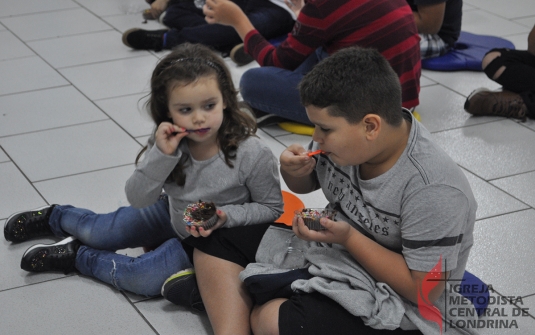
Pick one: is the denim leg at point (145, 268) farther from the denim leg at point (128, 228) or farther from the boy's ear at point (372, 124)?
the boy's ear at point (372, 124)

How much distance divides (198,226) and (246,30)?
1.18 m

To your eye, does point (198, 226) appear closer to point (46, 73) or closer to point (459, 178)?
point (459, 178)

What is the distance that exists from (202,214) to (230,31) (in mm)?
2088

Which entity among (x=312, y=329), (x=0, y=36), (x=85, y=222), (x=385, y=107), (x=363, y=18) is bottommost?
(x=0, y=36)

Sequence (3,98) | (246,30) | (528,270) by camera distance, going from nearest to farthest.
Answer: (528,270), (246,30), (3,98)

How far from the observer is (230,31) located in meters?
3.54

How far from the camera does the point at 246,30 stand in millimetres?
2574

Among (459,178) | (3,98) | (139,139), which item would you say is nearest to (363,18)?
(139,139)

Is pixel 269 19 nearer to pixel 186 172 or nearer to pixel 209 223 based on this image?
pixel 186 172

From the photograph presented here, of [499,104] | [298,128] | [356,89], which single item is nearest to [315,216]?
[356,89]

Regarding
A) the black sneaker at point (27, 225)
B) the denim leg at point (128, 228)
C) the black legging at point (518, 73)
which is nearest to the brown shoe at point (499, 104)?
the black legging at point (518, 73)

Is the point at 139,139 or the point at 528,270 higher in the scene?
the point at 528,270

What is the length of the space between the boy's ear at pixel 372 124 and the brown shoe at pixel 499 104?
1.51m

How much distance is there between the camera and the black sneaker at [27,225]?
6.40ft
